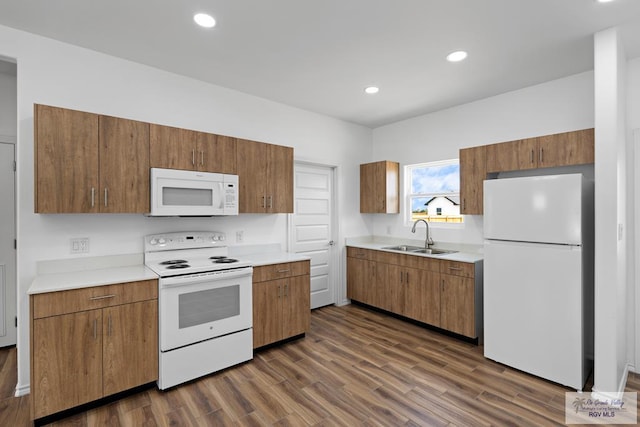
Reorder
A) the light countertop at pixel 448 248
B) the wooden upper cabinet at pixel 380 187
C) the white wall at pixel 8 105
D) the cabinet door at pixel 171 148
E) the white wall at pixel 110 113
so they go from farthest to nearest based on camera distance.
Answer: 1. the wooden upper cabinet at pixel 380 187
2. the light countertop at pixel 448 248
3. the white wall at pixel 8 105
4. the cabinet door at pixel 171 148
5. the white wall at pixel 110 113

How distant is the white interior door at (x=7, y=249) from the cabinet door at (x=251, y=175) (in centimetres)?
227

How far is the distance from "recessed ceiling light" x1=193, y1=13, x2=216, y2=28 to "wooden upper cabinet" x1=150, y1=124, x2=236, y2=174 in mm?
927

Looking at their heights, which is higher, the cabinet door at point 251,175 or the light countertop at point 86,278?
the cabinet door at point 251,175

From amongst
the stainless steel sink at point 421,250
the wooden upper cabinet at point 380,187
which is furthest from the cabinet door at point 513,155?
the wooden upper cabinet at point 380,187

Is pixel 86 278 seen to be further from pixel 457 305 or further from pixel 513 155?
pixel 513 155

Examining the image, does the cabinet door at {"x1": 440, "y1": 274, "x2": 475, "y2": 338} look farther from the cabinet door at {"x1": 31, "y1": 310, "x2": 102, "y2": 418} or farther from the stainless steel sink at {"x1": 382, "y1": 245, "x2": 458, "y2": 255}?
the cabinet door at {"x1": 31, "y1": 310, "x2": 102, "y2": 418}

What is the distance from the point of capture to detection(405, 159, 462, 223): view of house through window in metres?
4.12

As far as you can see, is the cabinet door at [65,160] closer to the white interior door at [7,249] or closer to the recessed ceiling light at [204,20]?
the recessed ceiling light at [204,20]

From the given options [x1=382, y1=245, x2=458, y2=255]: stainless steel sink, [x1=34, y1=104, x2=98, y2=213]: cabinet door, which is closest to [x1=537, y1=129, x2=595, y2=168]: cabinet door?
[x1=382, y1=245, x2=458, y2=255]: stainless steel sink

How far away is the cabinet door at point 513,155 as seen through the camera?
3.08 m

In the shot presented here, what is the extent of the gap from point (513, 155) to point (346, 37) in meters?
2.08

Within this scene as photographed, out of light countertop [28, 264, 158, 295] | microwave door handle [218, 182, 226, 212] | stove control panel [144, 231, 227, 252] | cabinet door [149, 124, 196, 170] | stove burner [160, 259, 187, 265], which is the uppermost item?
cabinet door [149, 124, 196, 170]

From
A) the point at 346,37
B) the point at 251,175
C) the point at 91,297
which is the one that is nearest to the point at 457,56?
the point at 346,37

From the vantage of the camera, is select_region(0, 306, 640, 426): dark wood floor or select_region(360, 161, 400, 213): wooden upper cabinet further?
select_region(360, 161, 400, 213): wooden upper cabinet
